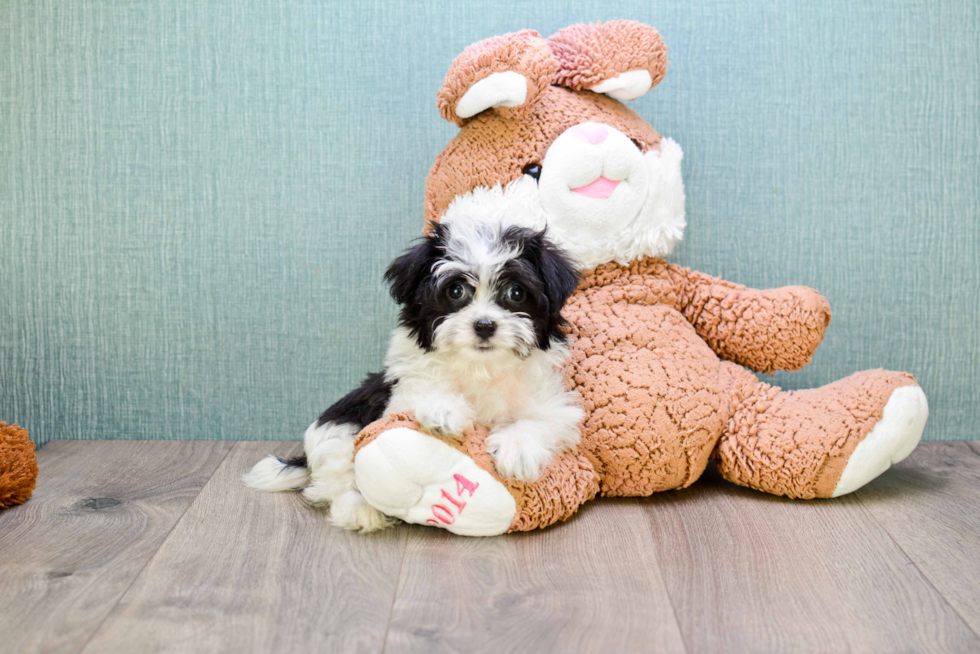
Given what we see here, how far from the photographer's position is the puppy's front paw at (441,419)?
1.49 metres

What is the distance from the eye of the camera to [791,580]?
1.38m

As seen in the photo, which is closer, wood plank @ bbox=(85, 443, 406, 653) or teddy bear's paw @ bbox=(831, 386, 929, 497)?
wood plank @ bbox=(85, 443, 406, 653)

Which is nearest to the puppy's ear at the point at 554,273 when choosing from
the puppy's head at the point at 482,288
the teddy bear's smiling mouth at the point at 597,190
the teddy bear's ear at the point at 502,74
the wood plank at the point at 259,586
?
the puppy's head at the point at 482,288

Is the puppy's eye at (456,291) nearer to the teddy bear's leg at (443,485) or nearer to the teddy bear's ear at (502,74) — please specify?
Answer: the teddy bear's leg at (443,485)

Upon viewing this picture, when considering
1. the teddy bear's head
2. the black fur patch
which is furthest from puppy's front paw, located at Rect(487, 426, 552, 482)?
the teddy bear's head

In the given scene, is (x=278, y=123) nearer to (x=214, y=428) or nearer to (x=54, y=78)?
(x=54, y=78)

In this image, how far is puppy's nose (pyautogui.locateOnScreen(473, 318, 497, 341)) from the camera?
146 centimetres

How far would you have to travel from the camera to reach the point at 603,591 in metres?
1.34

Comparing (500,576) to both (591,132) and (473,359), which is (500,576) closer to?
(473,359)

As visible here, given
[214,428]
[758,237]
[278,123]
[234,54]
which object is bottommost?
[214,428]

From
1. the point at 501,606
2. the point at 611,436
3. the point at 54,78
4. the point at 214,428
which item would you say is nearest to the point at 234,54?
the point at 54,78

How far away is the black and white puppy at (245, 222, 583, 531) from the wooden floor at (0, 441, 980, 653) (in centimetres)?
17

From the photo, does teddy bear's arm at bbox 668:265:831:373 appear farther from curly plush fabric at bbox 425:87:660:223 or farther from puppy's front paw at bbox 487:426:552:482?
puppy's front paw at bbox 487:426:552:482

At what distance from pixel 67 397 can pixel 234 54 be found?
3.41 feet
